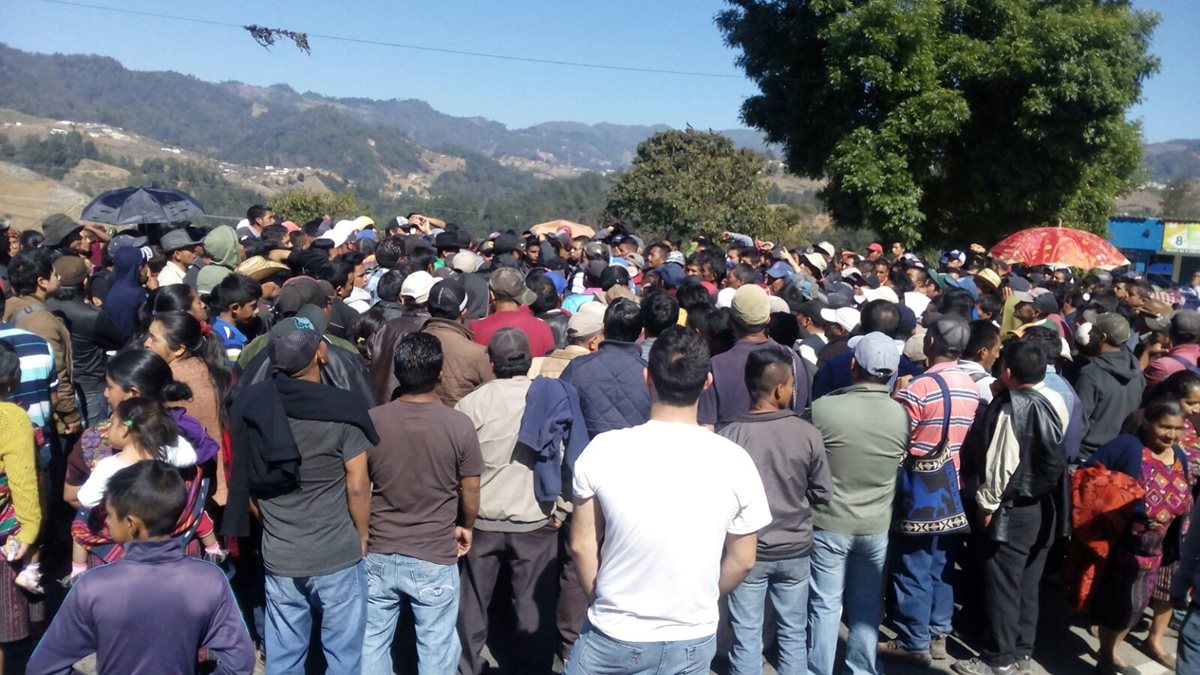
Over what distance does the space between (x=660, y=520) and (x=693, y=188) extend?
2588cm

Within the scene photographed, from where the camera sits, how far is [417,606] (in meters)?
3.69

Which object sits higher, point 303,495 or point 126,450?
point 126,450

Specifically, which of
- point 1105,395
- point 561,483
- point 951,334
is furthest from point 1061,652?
point 561,483

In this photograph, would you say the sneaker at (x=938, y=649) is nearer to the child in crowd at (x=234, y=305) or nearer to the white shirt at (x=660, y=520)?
the white shirt at (x=660, y=520)

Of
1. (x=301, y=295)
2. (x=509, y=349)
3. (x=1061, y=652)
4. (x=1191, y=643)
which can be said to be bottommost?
(x=1061, y=652)

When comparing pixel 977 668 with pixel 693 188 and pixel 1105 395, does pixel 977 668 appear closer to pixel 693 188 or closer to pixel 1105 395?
pixel 1105 395

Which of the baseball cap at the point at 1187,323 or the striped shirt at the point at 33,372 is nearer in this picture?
the striped shirt at the point at 33,372

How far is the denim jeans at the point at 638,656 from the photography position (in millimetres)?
2576

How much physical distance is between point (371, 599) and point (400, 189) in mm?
141957

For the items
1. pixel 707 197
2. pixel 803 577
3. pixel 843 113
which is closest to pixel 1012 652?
pixel 803 577

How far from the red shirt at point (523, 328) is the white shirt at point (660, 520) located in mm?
2636

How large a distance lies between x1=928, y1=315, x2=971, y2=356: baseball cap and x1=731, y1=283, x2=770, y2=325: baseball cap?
87cm

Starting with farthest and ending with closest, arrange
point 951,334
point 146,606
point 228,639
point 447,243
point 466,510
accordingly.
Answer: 1. point 447,243
2. point 951,334
3. point 466,510
4. point 228,639
5. point 146,606

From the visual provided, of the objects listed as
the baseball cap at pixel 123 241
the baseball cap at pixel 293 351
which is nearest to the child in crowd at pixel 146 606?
the baseball cap at pixel 293 351
